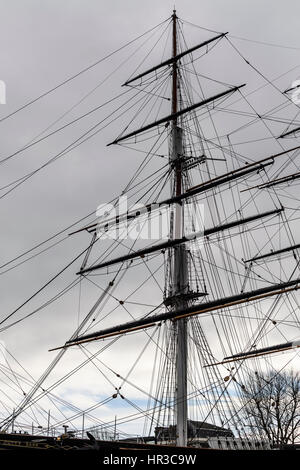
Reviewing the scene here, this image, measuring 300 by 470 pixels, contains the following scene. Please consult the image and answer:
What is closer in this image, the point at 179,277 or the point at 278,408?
the point at 179,277

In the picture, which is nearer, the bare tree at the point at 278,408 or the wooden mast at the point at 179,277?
the wooden mast at the point at 179,277

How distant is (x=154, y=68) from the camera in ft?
102

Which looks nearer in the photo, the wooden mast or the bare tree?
the wooden mast

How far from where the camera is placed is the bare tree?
38.4 metres

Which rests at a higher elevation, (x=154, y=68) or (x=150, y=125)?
(x=154, y=68)

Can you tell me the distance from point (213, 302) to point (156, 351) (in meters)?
4.91

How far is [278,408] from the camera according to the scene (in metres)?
39.4

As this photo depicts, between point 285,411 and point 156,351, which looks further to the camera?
point 285,411

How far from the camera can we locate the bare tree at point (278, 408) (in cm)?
3844
